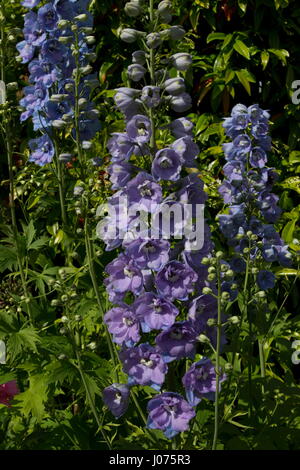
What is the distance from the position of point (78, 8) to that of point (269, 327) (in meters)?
1.74

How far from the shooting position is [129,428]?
2.70m

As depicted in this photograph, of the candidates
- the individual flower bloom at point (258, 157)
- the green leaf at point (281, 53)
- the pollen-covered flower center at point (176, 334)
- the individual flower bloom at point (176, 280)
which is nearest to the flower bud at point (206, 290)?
the individual flower bloom at point (176, 280)

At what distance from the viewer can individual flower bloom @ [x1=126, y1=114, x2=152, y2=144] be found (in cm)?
212

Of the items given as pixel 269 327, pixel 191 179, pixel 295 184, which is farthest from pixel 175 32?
pixel 295 184

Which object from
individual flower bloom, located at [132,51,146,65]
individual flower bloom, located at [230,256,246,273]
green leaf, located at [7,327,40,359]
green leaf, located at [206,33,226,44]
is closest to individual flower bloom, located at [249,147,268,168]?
individual flower bloom, located at [230,256,246,273]

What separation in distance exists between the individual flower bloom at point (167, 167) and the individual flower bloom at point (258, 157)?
2.70 ft

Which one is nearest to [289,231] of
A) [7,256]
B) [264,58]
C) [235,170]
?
[235,170]

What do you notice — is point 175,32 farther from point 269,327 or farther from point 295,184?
point 295,184

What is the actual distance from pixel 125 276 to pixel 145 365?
29 cm

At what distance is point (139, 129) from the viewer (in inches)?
84.3

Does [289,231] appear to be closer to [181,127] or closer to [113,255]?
[113,255]
